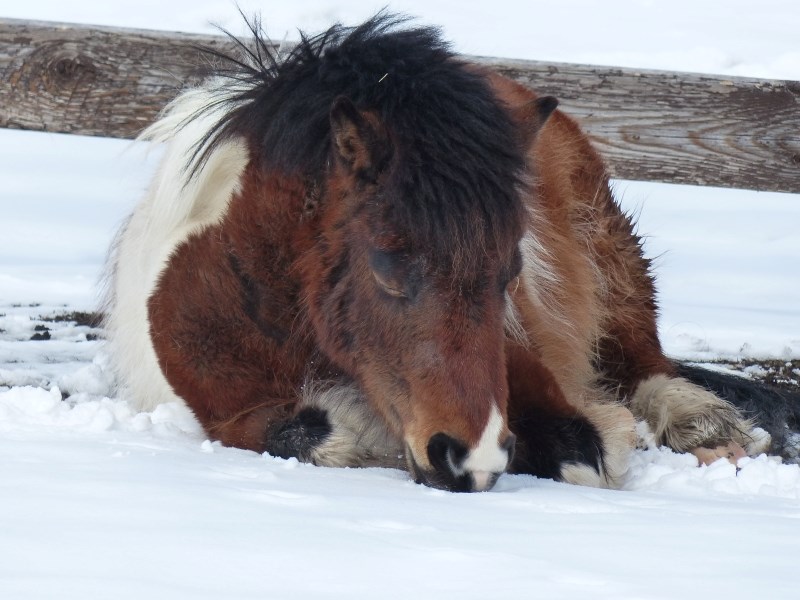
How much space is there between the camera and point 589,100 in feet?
17.5

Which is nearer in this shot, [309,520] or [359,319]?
[309,520]

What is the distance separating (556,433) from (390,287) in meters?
0.79

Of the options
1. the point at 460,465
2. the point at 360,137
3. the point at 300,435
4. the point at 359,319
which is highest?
the point at 360,137

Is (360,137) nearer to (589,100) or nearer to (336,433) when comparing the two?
(336,433)

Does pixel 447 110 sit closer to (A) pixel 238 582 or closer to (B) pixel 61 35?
(A) pixel 238 582


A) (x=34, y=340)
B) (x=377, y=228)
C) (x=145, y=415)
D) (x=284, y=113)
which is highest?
(x=284, y=113)

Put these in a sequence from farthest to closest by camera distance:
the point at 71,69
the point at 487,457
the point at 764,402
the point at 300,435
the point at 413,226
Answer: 1. the point at 71,69
2. the point at 764,402
3. the point at 300,435
4. the point at 413,226
5. the point at 487,457

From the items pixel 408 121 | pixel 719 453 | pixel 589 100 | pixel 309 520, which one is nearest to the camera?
pixel 309 520

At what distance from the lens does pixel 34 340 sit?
5.09 metres

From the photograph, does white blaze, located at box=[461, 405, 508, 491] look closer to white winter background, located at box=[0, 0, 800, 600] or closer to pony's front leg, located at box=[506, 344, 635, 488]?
white winter background, located at box=[0, 0, 800, 600]

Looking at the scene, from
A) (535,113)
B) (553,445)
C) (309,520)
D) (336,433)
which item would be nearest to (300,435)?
(336,433)

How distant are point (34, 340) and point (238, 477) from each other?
289 centimetres

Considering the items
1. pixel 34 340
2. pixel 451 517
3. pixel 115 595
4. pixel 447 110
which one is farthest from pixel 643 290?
pixel 115 595

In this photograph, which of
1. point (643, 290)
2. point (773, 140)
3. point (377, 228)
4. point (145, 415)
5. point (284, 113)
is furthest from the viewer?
point (773, 140)
